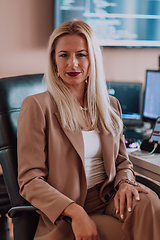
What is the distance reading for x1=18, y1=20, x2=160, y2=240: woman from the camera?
1.02 metres

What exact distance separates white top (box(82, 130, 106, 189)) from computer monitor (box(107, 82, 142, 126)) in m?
0.89

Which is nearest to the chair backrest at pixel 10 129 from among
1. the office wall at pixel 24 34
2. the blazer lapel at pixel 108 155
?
the blazer lapel at pixel 108 155

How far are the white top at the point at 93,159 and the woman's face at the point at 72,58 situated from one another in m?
0.26

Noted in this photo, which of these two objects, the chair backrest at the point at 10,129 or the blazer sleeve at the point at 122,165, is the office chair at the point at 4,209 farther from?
the blazer sleeve at the point at 122,165

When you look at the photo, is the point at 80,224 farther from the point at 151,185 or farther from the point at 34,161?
the point at 151,185

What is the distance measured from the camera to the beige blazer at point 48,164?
1.05 m

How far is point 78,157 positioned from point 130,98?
1.09 m

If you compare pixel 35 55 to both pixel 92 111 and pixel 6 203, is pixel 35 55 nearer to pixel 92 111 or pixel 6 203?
pixel 92 111

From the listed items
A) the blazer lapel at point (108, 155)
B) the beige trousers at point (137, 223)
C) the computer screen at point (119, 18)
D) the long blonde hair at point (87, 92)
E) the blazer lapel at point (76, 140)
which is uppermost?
the computer screen at point (119, 18)

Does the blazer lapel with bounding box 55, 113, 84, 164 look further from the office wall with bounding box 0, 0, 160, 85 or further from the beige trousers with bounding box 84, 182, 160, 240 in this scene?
the office wall with bounding box 0, 0, 160, 85

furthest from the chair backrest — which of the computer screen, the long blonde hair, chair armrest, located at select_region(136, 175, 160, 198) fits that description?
the computer screen

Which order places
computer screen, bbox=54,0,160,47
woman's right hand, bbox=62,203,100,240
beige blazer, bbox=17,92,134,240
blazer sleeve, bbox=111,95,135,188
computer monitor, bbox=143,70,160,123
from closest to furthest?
woman's right hand, bbox=62,203,100,240 → beige blazer, bbox=17,92,134,240 → blazer sleeve, bbox=111,95,135,188 → computer monitor, bbox=143,70,160,123 → computer screen, bbox=54,0,160,47

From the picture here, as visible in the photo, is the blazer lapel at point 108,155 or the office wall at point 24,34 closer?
the blazer lapel at point 108,155

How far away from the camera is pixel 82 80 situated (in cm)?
129
